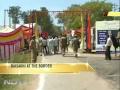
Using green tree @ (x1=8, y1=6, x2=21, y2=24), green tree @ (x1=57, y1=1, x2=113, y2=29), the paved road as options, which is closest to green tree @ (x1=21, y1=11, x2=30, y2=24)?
green tree @ (x1=8, y1=6, x2=21, y2=24)

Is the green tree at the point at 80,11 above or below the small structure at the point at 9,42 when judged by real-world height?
above

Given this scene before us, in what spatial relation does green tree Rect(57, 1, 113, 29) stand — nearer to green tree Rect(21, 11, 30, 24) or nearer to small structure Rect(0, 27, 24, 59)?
green tree Rect(21, 11, 30, 24)

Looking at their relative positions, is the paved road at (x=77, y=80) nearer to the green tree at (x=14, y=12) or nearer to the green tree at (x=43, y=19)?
the green tree at (x=43, y=19)

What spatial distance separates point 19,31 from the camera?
44.9 ft

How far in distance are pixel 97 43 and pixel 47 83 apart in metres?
3.91

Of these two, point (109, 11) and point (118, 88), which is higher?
point (109, 11)

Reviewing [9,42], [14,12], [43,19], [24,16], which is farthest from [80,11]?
[14,12]

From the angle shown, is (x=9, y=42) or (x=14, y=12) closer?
(x=14, y=12)

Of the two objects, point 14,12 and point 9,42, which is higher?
point 14,12

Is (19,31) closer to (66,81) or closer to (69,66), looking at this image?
(66,81)

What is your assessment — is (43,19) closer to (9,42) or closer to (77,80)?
(9,42)

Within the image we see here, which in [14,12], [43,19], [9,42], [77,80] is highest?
[14,12]

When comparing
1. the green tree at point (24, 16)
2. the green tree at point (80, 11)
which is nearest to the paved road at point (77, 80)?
the green tree at point (80, 11)

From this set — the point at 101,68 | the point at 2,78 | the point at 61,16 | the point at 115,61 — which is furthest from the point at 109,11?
the point at 115,61
